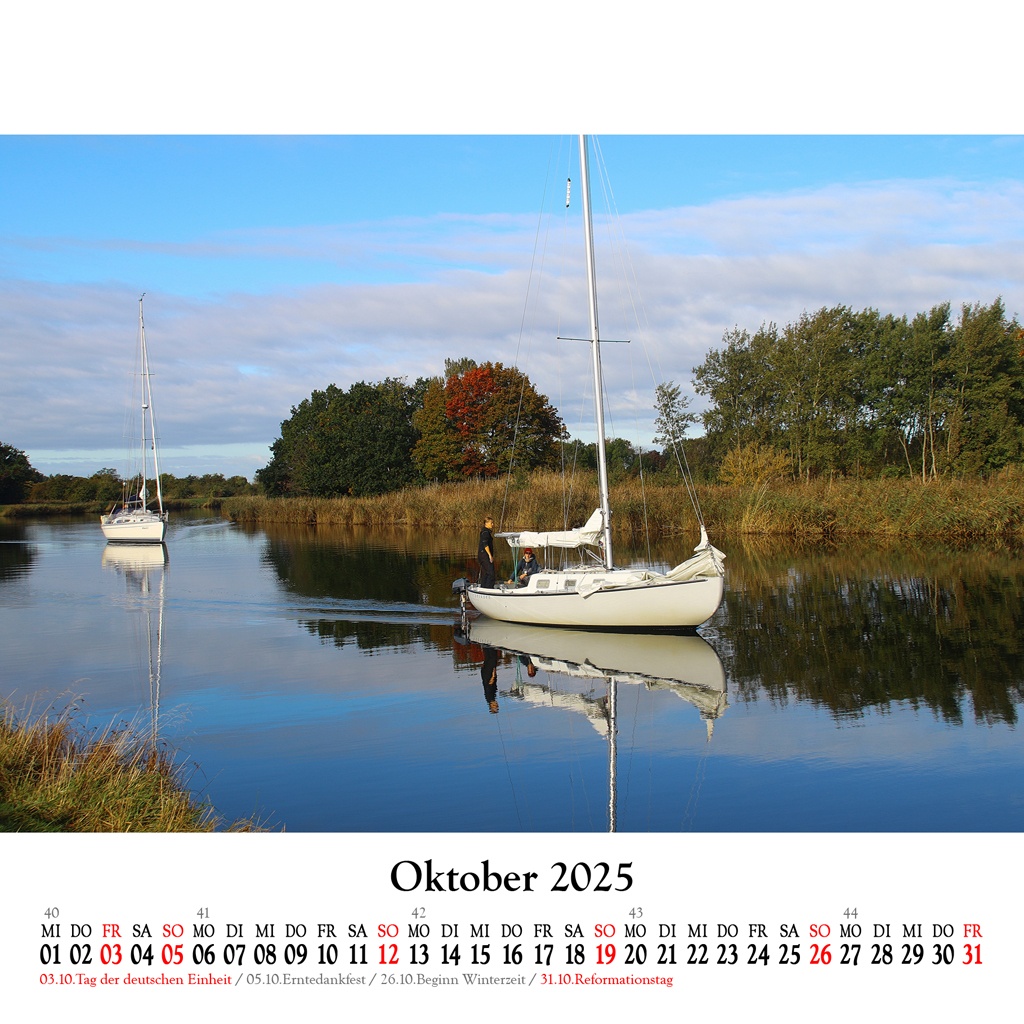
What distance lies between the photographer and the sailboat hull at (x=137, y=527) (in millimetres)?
47812

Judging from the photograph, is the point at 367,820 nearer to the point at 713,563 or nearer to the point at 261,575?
the point at 713,563

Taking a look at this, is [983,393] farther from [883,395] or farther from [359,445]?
[359,445]

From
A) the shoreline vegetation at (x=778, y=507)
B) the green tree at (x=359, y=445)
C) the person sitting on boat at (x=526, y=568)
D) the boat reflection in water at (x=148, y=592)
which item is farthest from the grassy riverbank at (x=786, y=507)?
the green tree at (x=359, y=445)

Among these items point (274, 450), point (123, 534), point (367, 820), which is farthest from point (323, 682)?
point (274, 450)

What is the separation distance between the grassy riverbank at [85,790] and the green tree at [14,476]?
339ft

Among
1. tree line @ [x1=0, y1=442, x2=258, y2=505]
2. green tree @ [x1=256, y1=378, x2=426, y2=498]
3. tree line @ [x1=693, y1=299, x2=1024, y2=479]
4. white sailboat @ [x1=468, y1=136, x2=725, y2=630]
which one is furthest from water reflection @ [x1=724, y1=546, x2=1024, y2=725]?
tree line @ [x1=0, y1=442, x2=258, y2=505]

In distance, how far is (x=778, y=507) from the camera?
3988 cm

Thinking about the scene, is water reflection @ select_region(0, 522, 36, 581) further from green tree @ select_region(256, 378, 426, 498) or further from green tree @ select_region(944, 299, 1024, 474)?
green tree @ select_region(944, 299, 1024, 474)

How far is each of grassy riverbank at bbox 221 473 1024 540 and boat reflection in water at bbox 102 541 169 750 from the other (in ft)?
47.0

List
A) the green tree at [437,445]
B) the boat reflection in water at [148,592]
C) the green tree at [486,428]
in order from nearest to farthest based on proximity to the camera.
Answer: the boat reflection in water at [148,592] → the green tree at [486,428] → the green tree at [437,445]

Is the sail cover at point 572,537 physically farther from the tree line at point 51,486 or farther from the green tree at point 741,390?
the tree line at point 51,486

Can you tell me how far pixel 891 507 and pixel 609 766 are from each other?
30.8 metres

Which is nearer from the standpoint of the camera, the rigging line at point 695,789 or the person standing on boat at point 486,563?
the rigging line at point 695,789
